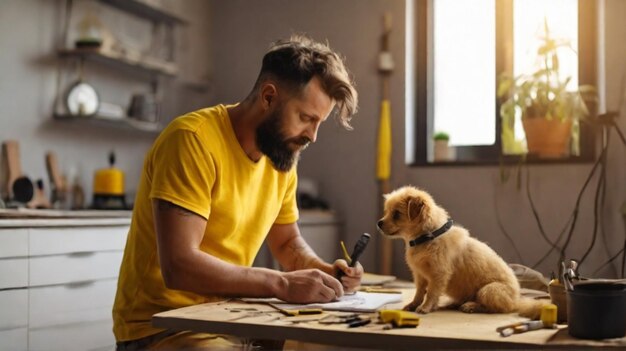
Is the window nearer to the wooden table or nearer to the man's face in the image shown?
the man's face

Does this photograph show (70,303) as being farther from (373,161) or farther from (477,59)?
(477,59)

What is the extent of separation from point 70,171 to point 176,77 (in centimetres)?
109

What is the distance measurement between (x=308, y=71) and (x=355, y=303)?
626mm

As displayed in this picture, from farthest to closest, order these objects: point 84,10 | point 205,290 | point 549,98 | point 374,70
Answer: point 374,70
point 84,10
point 549,98
point 205,290

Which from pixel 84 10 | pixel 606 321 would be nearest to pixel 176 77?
pixel 84 10

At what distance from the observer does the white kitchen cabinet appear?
2.55 metres

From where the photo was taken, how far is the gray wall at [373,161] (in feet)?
11.0

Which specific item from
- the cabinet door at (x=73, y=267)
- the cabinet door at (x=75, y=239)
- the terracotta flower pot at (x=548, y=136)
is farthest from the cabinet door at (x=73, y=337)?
the terracotta flower pot at (x=548, y=136)

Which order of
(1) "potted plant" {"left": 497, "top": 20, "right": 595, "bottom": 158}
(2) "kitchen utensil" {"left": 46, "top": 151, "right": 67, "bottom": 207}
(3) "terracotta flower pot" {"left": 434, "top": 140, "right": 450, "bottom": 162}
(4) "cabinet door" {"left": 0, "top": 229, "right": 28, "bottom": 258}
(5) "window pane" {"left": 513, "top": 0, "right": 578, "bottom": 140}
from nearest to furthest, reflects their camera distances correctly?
(4) "cabinet door" {"left": 0, "top": 229, "right": 28, "bottom": 258} < (1) "potted plant" {"left": 497, "top": 20, "right": 595, "bottom": 158} < (2) "kitchen utensil" {"left": 46, "top": 151, "right": 67, "bottom": 207} < (5) "window pane" {"left": 513, "top": 0, "right": 578, "bottom": 140} < (3) "terracotta flower pot" {"left": 434, "top": 140, "right": 450, "bottom": 162}

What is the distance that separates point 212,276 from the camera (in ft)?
4.97

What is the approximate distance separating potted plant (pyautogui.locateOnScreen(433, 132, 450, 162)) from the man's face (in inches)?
84.9

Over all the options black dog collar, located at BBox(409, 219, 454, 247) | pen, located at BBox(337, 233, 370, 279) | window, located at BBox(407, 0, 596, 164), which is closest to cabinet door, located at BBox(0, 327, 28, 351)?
pen, located at BBox(337, 233, 370, 279)

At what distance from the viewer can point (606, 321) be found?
1153 mm

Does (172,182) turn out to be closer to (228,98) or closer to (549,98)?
(549,98)
